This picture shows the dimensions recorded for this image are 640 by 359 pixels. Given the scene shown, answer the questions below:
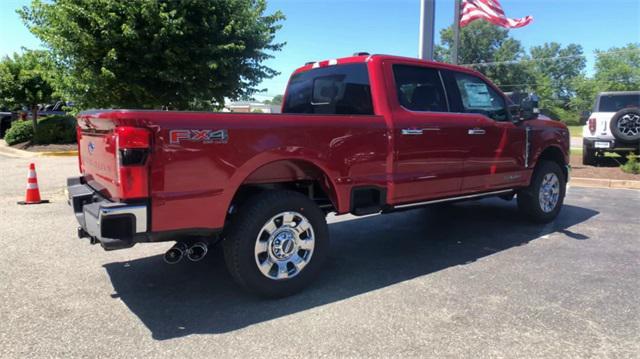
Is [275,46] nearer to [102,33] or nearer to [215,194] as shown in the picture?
[102,33]

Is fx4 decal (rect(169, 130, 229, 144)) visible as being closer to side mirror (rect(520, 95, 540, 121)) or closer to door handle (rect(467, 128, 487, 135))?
door handle (rect(467, 128, 487, 135))

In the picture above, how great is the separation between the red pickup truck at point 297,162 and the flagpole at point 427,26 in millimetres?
4865

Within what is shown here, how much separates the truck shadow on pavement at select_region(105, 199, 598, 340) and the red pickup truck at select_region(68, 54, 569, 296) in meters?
0.30

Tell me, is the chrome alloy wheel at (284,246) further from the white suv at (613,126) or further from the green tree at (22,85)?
the green tree at (22,85)

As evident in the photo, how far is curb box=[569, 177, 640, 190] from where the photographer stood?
9.87 m

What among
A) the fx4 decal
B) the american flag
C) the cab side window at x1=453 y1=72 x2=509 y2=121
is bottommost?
the fx4 decal

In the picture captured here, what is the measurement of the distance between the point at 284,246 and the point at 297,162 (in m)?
0.68

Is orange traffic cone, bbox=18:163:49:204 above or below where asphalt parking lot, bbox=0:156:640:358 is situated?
above

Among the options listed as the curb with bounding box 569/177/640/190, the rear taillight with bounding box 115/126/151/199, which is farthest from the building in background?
the curb with bounding box 569/177/640/190

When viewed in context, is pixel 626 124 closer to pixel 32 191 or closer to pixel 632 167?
pixel 632 167

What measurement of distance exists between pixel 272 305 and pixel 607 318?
242cm

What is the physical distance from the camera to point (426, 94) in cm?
499

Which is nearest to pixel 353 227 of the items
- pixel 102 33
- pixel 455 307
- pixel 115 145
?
pixel 455 307

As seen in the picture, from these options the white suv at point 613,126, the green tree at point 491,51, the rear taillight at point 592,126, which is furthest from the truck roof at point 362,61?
the green tree at point 491,51
